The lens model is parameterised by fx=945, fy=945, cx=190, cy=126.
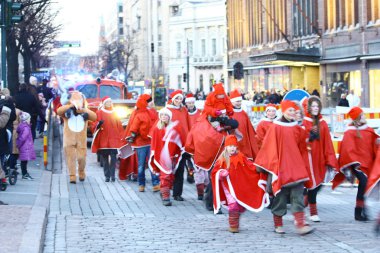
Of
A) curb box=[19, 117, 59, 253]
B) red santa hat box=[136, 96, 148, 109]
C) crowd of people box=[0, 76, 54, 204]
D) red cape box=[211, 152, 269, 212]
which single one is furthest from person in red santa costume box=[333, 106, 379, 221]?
red santa hat box=[136, 96, 148, 109]

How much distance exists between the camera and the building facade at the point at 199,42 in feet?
374

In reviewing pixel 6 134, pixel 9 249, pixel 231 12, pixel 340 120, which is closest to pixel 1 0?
pixel 6 134

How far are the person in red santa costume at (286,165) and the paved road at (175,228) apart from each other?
308 mm

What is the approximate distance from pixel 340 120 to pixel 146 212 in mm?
9796

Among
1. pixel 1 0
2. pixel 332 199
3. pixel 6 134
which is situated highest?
pixel 1 0

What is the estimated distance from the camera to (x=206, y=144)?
14312mm

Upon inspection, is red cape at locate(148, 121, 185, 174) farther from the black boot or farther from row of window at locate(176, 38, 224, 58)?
row of window at locate(176, 38, 224, 58)

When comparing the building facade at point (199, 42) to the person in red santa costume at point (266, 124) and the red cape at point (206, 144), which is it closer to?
the person in red santa costume at point (266, 124)

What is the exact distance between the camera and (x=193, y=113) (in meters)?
18.2

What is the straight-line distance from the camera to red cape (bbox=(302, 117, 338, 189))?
1288 cm

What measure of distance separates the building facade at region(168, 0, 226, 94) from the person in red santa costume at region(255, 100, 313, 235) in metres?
99.5

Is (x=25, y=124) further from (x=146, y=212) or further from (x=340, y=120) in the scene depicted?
(x=340, y=120)

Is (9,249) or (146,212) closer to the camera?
(9,249)

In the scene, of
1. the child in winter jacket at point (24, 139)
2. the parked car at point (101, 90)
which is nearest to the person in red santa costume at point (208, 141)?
the child in winter jacket at point (24, 139)
